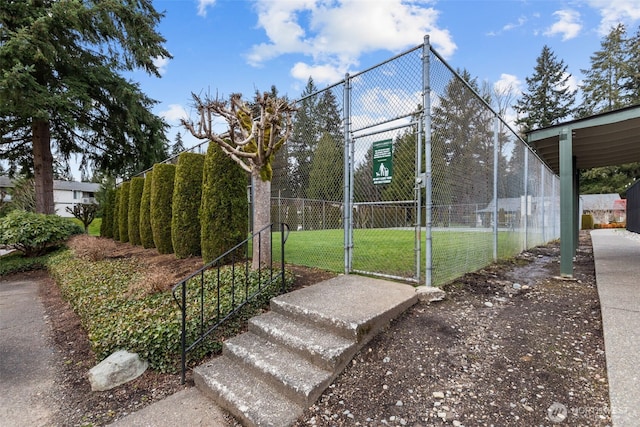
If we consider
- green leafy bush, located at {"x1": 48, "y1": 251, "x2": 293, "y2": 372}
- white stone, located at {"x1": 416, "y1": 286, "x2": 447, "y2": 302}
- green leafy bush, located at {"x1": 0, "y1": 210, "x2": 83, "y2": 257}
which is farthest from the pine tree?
green leafy bush, located at {"x1": 0, "y1": 210, "x2": 83, "y2": 257}

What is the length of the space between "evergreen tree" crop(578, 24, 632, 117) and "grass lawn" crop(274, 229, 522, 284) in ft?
84.3

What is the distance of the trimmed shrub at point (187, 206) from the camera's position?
19.7ft

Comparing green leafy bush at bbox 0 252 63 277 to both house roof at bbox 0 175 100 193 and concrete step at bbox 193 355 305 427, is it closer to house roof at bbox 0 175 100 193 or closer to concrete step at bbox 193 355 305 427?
concrete step at bbox 193 355 305 427

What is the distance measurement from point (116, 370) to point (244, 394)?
128 centimetres

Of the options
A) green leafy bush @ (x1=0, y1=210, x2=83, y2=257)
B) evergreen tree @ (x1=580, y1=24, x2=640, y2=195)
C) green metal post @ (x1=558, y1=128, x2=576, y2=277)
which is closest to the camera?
green metal post @ (x1=558, y1=128, x2=576, y2=277)

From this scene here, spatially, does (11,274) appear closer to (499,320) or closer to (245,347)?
(245,347)

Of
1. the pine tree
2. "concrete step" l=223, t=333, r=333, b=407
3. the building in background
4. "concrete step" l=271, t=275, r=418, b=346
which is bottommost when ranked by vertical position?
"concrete step" l=223, t=333, r=333, b=407

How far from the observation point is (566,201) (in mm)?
4520

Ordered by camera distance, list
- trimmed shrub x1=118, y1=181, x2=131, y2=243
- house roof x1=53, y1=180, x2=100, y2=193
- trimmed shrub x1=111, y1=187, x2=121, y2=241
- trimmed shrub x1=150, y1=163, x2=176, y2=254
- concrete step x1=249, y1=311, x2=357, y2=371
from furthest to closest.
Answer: house roof x1=53, y1=180, x2=100, y2=193
trimmed shrub x1=111, y1=187, x2=121, y2=241
trimmed shrub x1=118, y1=181, x2=131, y2=243
trimmed shrub x1=150, y1=163, x2=176, y2=254
concrete step x1=249, y1=311, x2=357, y2=371

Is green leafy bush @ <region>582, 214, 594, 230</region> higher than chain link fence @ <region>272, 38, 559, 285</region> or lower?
lower

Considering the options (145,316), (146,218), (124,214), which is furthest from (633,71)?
(124,214)

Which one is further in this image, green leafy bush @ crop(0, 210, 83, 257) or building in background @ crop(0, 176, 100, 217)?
building in background @ crop(0, 176, 100, 217)

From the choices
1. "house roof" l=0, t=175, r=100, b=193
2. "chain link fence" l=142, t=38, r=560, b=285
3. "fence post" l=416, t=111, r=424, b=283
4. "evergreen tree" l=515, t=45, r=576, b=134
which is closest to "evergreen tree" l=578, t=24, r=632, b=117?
"evergreen tree" l=515, t=45, r=576, b=134

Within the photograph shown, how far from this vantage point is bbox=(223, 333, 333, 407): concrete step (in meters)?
2.10
